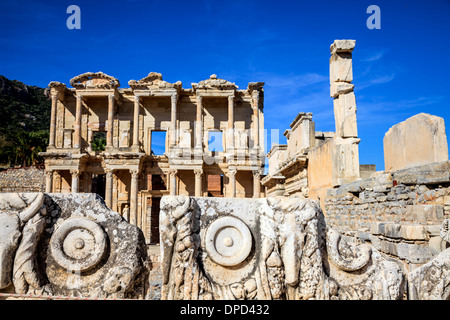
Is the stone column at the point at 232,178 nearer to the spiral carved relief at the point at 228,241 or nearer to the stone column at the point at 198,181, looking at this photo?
the stone column at the point at 198,181

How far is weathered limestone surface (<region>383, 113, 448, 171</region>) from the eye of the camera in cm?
604

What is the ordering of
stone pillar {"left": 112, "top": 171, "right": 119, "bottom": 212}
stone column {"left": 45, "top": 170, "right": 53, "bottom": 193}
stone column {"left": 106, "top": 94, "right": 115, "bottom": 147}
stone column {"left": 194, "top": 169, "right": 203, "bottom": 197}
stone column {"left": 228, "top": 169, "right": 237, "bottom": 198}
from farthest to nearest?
1. stone pillar {"left": 112, "top": 171, "right": 119, "bottom": 212}
2. stone column {"left": 106, "top": 94, "right": 115, "bottom": 147}
3. stone column {"left": 45, "top": 170, "right": 53, "bottom": 193}
4. stone column {"left": 228, "top": 169, "right": 237, "bottom": 198}
5. stone column {"left": 194, "top": 169, "right": 203, "bottom": 197}

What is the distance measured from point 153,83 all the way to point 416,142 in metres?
19.3

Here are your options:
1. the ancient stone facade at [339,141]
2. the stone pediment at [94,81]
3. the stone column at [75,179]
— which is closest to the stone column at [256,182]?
the ancient stone facade at [339,141]

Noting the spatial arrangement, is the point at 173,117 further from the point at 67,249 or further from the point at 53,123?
the point at 67,249

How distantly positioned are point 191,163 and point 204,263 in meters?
18.9

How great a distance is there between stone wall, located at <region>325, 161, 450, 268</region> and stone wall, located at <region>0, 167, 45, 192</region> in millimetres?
31155

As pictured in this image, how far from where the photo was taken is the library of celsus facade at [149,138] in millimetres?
22000

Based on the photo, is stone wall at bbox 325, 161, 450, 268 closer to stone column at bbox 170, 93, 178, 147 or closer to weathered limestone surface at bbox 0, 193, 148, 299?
weathered limestone surface at bbox 0, 193, 148, 299

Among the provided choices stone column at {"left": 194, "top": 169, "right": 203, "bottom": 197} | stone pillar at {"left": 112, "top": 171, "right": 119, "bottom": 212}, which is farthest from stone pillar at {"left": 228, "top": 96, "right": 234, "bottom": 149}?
stone pillar at {"left": 112, "top": 171, "right": 119, "bottom": 212}

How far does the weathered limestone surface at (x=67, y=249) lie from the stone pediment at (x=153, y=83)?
20.4m

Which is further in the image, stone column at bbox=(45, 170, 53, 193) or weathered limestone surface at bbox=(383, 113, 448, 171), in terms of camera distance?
stone column at bbox=(45, 170, 53, 193)

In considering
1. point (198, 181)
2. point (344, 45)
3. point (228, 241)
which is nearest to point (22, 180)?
point (198, 181)

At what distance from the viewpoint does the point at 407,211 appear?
5.90m
